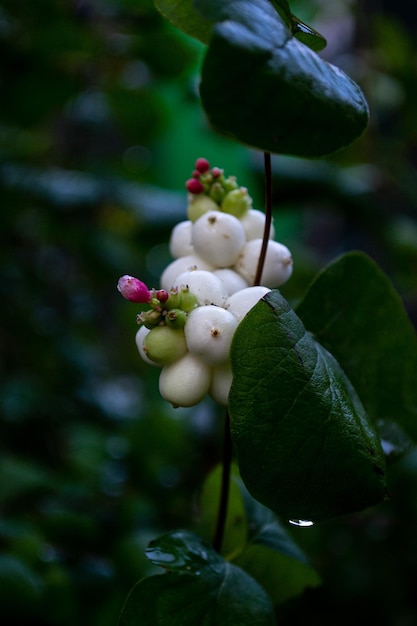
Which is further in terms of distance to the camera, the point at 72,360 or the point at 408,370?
the point at 72,360

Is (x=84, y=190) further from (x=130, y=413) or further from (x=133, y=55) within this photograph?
(x=130, y=413)

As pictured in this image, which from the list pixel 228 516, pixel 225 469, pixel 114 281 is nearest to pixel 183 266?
pixel 225 469

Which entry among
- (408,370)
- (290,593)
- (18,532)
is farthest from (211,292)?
(18,532)

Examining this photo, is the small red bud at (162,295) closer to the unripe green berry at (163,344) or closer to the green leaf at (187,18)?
the unripe green berry at (163,344)

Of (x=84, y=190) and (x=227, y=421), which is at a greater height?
(x=227, y=421)

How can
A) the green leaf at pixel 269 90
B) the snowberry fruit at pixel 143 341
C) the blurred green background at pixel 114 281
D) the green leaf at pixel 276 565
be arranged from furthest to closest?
the blurred green background at pixel 114 281, the green leaf at pixel 276 565, the snowberry fruit at pixel 143 341, the green leaf at pixel 269 90

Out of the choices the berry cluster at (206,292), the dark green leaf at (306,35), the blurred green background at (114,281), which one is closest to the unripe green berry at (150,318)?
the berry cluster at (206,292)

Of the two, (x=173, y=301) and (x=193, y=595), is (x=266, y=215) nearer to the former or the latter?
(x=173, y=301)

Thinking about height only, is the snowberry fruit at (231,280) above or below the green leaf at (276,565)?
above

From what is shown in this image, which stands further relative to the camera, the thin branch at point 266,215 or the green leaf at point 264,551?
the green leaf at point 264,551
